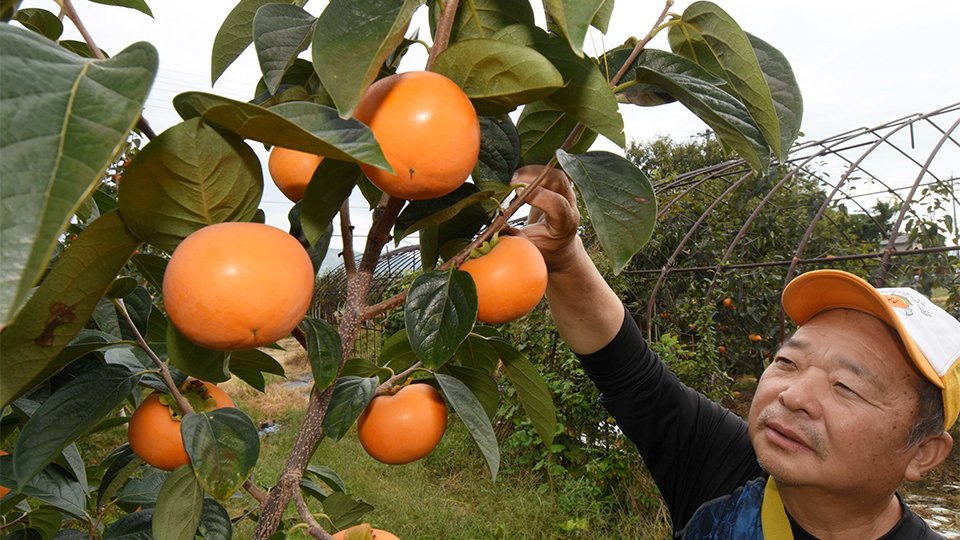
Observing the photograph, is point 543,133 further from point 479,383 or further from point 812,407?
point 812,407

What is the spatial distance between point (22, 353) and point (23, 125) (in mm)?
274

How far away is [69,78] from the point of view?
1.21 ft

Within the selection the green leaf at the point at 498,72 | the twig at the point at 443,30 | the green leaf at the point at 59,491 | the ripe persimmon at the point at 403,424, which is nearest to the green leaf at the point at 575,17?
the green leaf at the point at 498,72

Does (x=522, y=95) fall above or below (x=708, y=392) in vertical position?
above

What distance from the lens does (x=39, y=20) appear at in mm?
900

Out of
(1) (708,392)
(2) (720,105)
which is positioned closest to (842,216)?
(1) (708,392)

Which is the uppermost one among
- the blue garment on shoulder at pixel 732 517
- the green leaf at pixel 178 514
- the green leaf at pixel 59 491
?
the green leaf at pixel 178 514

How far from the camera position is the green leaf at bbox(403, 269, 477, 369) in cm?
72

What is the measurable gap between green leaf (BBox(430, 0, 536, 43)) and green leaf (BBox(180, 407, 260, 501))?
0.50 m

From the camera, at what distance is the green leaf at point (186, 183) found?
1.71 ft

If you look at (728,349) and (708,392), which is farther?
(728,349)

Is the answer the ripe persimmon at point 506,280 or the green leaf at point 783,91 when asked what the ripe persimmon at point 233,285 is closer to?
the ripe persimmon at point 506,280

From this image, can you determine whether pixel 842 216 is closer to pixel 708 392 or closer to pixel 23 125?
pixel 708 392

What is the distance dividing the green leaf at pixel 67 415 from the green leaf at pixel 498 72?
577 millimetres
